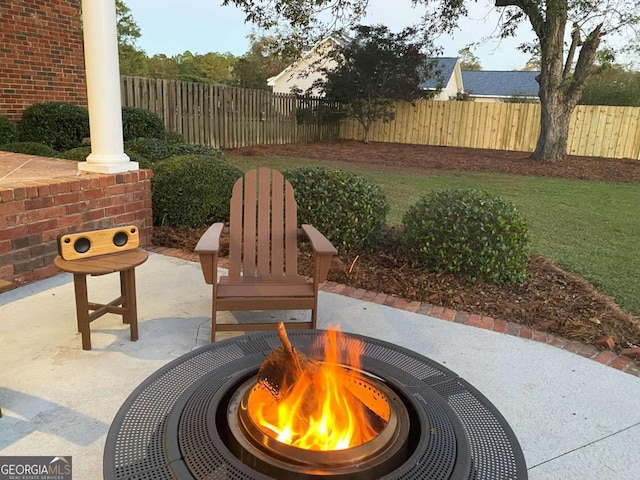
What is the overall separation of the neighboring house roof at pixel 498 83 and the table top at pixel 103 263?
3455cm

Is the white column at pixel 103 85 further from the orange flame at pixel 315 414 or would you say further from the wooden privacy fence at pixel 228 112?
the wooden privacy fence at pixel 228 112

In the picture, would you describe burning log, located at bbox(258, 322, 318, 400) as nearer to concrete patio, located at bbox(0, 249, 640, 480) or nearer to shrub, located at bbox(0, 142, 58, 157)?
concrete patio, located at bbox(0, 249, 640, 480)

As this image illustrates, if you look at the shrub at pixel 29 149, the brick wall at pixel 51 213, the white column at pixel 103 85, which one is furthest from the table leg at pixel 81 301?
the shrub at pixel 29 149

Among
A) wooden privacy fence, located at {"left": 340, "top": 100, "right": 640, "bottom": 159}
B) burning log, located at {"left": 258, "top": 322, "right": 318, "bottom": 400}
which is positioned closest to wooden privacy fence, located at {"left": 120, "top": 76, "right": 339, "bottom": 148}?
wooden privacy fence, located at {"left": 340, "top": 100, "right": 640, "bottom": 159}

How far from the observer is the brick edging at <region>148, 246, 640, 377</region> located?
9.12 feet

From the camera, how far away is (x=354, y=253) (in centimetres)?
423

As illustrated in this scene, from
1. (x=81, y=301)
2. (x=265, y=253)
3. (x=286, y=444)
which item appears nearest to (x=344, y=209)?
(x=265, y=253)

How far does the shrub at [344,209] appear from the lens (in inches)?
162

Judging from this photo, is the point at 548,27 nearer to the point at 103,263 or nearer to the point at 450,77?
the point at 103,263

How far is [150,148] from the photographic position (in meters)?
6.10

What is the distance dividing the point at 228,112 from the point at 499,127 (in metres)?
9.20

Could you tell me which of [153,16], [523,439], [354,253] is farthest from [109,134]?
[153,16]

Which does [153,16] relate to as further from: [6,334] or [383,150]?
[6,334]

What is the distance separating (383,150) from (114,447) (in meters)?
14.2
